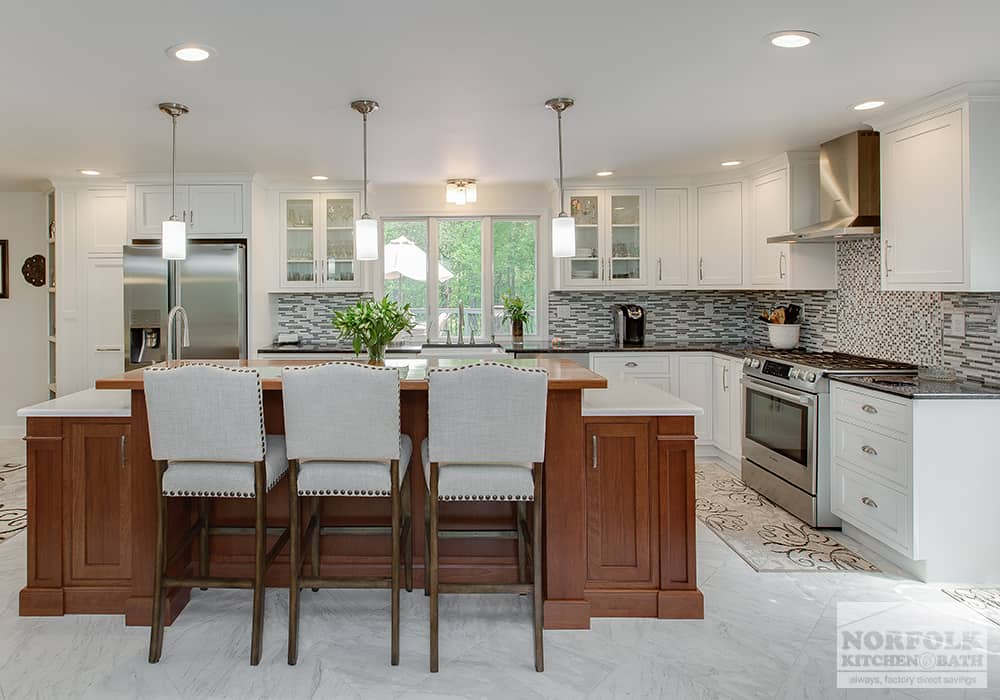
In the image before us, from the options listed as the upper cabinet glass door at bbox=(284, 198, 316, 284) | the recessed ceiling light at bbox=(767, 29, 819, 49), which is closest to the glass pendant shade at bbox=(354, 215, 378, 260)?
the recessed ceiling light at bbox=(767, 29, 819, 49)

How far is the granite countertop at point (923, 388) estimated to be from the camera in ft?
11.0

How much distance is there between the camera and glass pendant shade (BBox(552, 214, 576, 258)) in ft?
12.0

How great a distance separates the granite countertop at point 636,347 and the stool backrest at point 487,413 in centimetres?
323

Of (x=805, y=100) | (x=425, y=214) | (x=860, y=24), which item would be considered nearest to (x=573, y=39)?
(x=860, y=24)

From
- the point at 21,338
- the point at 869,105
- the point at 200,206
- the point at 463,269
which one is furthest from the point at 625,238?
the point at 21,338

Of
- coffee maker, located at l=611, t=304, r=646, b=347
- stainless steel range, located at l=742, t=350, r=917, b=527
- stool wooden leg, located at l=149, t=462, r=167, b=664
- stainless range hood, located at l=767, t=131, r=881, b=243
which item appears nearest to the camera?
stool wooden leg, located at l=149, t=462, r=167, b=664

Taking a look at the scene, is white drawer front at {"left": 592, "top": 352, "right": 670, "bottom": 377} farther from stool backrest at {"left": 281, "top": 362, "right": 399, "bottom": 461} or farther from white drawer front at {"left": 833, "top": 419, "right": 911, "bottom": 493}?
stool backrest at {"left": 281, "top": 362, "right": 399, "bottom": 461}

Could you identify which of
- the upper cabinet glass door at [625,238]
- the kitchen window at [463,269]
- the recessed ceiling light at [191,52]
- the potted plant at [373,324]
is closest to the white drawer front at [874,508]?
the potted plant at [373,324]

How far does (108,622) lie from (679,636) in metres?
2.38

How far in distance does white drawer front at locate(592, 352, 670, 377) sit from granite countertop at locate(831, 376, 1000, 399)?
2.00 metres

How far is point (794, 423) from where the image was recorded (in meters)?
4.39

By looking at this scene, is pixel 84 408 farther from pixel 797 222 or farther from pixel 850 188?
pixel 797 222

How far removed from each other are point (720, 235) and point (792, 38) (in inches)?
128

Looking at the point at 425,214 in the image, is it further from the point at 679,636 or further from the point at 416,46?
the point at 679,636
